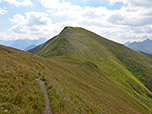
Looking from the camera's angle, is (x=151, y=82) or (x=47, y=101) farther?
(x=151, y=82)

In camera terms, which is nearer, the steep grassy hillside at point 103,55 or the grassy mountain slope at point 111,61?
the grassy mountain slope at point 111,61

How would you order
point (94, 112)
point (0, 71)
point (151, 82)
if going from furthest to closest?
point (151, 82)
point (94, 112)
point (0, 71)

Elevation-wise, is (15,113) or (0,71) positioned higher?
(0,71)

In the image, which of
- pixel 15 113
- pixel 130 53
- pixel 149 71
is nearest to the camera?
pixel 15 113

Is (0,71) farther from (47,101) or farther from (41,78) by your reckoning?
(47,101)

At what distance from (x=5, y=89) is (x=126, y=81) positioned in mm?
96180

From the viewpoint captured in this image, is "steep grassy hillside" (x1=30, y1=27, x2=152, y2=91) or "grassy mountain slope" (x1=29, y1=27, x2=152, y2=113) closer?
"grassy mountain slope" (x1=29, y1=27, x2=152, y2=113)

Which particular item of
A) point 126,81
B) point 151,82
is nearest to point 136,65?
point 151,82

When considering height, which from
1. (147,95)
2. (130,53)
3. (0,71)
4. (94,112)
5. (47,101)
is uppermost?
(130,53)

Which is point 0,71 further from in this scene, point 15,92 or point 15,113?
point 15,113

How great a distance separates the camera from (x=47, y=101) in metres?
13.8

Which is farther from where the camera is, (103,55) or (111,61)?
(103,55)

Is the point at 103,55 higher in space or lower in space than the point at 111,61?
higher

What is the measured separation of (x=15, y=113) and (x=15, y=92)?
10.5 ft
